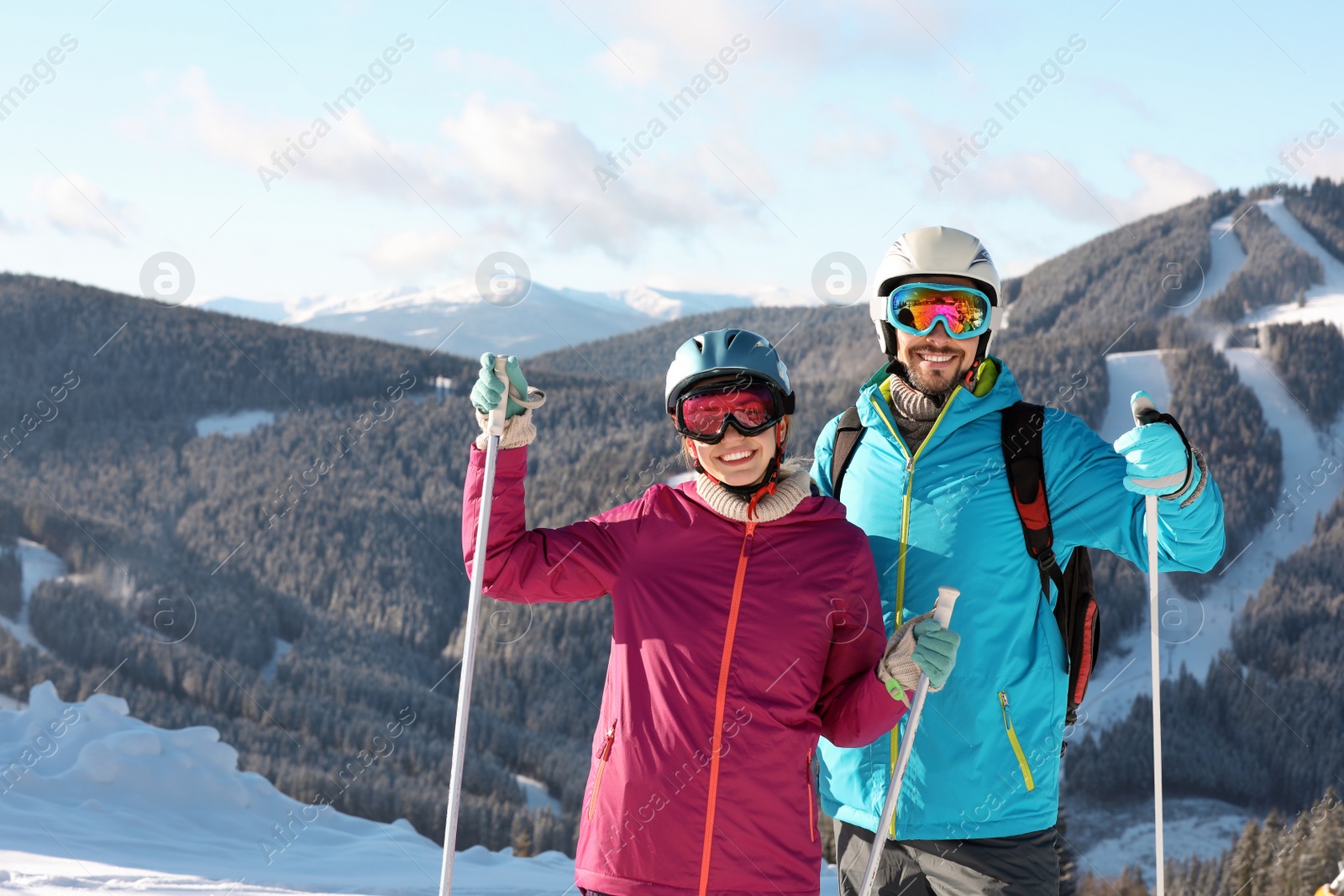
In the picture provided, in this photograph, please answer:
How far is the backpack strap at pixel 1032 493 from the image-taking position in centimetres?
256

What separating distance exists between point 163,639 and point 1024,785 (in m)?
50.1

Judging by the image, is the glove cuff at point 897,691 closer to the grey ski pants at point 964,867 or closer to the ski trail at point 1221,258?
the grey ski pants at point 964,867

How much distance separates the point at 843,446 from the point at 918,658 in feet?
2.40

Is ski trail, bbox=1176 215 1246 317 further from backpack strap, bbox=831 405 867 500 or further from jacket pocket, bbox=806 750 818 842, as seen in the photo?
jacket pocket, bbox=806 750 818 842

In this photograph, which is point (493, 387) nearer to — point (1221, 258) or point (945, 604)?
point (945, 604)

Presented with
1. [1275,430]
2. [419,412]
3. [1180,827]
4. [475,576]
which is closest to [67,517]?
[419,412]

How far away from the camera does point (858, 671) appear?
2328 mm

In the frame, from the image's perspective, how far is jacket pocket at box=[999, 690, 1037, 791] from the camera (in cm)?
252

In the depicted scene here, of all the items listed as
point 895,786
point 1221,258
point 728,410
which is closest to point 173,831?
point 895,786

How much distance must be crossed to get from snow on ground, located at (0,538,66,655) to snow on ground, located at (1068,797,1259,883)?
43.4 m

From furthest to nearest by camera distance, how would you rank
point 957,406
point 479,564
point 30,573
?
point 30,573 < point 957,406 < point 479,564

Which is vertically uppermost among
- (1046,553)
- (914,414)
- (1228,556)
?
(1228,556)

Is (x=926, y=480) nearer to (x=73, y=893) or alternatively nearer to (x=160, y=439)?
(x=73, y=893)

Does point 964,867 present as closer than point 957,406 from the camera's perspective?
Yes
